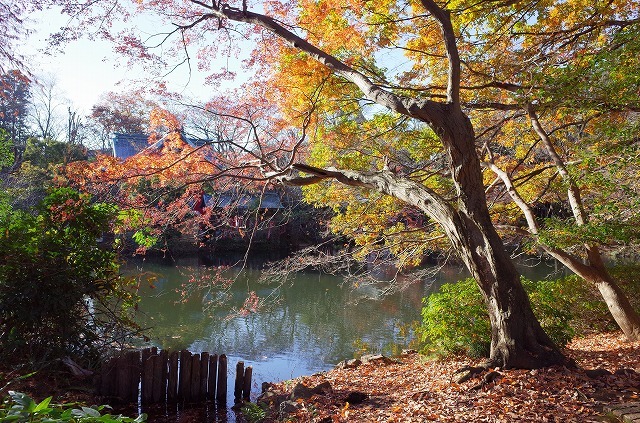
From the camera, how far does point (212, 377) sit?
6.00 metres

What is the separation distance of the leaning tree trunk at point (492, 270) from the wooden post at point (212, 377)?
3.18m

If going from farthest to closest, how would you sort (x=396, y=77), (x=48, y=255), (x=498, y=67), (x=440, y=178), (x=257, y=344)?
(x=257, y=344)
(x=440, y=178)
(x=396, y=77)
(x=498, y=67)
(x=48, y=255)

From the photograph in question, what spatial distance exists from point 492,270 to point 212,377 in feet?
11.5

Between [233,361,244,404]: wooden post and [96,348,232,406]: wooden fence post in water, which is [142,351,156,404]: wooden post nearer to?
[96,348,232,406]: wooden fence post in water

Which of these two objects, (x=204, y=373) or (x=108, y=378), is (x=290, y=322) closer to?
(x=204, y=373)

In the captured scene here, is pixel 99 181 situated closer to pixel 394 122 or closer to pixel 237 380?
pixel 237 380

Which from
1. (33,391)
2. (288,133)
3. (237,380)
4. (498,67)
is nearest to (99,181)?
(33,391)

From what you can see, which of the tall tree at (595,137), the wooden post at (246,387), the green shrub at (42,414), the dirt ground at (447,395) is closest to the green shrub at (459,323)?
the dirt ground at (447,395)

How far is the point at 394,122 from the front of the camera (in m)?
7.67

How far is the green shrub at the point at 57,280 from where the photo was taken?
5.13 metres

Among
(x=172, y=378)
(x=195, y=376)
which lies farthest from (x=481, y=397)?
(x=172, y=378)

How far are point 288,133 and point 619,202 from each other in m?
5.00

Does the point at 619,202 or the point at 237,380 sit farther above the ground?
the point at 619,202

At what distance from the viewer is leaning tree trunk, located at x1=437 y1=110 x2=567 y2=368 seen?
4.44 metres
